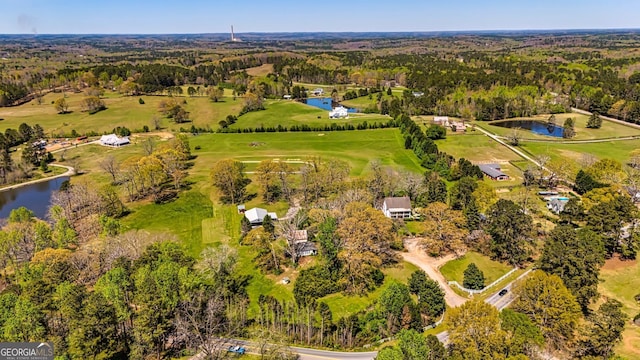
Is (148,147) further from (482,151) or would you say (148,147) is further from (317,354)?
(482,151)

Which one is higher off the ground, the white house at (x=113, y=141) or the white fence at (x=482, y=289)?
the white house at (x=113, y=141)

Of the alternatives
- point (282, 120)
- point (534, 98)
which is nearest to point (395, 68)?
point (534, 98)

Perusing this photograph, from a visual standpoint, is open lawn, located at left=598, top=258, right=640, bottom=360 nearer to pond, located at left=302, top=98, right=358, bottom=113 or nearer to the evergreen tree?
the evergreen tree

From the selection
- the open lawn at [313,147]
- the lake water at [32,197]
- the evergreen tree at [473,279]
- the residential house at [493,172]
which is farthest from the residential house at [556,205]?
the lake water at [32,197]

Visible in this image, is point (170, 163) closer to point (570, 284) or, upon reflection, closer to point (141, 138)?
point (141, 138)

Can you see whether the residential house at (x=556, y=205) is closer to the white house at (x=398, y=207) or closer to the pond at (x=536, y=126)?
the white house at (x=398, y=207)

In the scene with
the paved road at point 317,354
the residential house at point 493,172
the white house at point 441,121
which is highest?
the white house at point 441,121

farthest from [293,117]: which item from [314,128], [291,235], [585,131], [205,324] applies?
[205,324]
